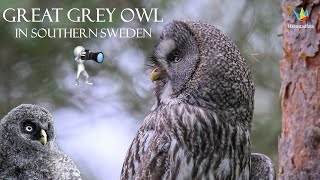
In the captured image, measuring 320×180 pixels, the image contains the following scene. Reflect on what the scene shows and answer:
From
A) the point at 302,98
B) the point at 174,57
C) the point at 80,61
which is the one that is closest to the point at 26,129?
the point at 80,61

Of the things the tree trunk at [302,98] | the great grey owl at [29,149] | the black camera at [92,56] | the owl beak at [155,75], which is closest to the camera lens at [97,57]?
the black camera at [92,56]

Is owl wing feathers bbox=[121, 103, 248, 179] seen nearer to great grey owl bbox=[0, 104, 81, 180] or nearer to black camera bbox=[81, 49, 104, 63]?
great grey owl bbox=[0, 104, 81, 180]

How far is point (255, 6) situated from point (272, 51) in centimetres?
23

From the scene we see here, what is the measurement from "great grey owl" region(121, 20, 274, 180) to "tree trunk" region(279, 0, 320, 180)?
151 mm

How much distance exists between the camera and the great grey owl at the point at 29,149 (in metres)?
2.78

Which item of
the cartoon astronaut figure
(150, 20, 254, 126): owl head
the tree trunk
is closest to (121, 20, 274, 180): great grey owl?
(150, 20, 254, 126): owl head

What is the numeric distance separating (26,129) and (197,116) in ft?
→ 2.42

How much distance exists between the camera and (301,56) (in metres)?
2.48

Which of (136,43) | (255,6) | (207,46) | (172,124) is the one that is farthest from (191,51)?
(255,6)

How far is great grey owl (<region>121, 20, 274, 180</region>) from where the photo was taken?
2338mm

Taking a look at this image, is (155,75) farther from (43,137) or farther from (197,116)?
(43,137)

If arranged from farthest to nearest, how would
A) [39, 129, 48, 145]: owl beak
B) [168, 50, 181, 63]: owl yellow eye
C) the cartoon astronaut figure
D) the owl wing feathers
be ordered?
the cartoon astronaut figure
[39, 129, 48, 145]: owl beak
[168, 50, 181, 63]: owl yellow eye
the owl wing feathers

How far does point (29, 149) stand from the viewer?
9.21ft

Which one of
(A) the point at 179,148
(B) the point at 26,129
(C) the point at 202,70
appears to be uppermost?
(C) the point at 202,70
